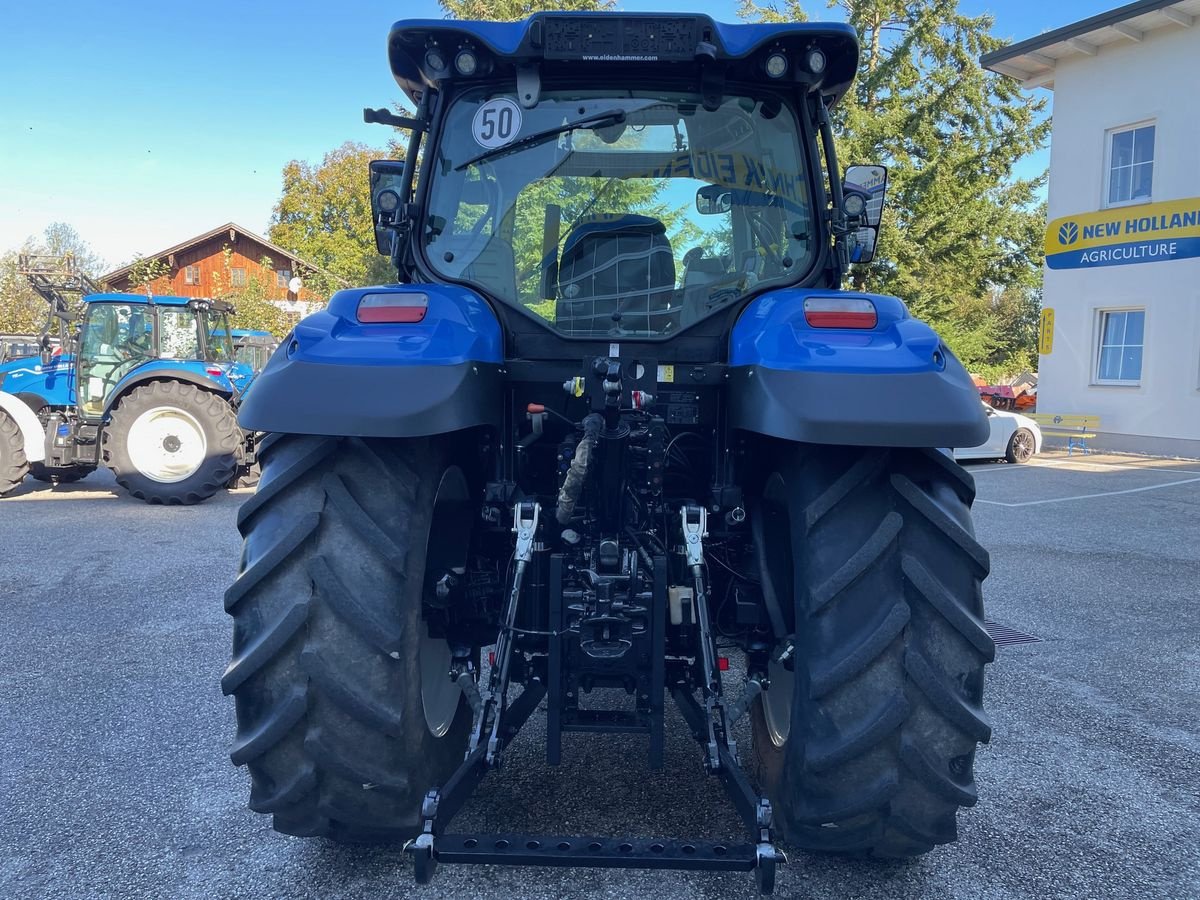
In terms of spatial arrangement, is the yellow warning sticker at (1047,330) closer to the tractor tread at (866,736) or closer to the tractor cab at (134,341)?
the tractor cab at (134,341)

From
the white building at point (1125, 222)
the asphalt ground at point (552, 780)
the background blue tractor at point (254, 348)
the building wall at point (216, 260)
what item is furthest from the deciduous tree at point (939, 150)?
the building wall at point (216, 260)

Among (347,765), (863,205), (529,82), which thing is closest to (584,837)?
(347,765)

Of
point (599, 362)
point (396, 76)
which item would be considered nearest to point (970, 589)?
point (599, 362)

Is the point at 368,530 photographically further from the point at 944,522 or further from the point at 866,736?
the point at 944,522

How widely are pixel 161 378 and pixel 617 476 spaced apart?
349 inches

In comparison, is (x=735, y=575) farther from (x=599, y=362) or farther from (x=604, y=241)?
(x=604, y=241)

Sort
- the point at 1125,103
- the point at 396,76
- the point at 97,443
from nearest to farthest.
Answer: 1. the point at 396,76
2. the point at 97,443
3. the point at 1125,103

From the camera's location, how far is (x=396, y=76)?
307 cm

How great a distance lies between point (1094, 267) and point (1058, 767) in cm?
1505

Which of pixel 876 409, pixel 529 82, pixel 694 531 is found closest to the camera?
pixel 876 409

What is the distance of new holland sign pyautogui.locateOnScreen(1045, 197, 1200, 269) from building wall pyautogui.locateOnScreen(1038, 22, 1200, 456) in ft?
0.32

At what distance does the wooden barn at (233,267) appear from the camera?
32.6 meters

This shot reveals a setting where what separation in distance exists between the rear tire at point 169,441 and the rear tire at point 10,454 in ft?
3.29

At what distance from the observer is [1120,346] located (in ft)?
51.1
